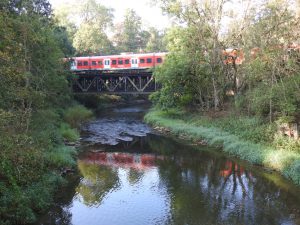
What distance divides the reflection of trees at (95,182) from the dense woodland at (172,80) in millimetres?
1101

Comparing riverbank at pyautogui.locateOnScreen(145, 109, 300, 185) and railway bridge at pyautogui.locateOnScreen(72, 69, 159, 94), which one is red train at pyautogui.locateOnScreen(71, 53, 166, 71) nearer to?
railway bridge at pyautogui.locateOnScreen(72, 69, 159, 94)

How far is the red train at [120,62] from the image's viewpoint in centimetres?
4984

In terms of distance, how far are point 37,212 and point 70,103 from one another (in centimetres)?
3003

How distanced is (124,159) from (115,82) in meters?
30.4

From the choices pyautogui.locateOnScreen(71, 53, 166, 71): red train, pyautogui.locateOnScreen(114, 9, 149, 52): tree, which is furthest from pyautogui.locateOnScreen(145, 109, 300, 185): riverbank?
pyautogui.locateOnScreen(114, 9, 149, 52): tree

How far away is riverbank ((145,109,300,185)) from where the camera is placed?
18694 millimetres

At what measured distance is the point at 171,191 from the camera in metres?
16.4

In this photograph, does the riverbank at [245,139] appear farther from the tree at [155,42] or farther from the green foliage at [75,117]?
the tree at [155,42]

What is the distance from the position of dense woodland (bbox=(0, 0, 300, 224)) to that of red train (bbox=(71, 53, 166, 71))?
9.69m

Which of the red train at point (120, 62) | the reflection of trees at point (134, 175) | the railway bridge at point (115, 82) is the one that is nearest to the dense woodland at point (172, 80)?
the reflection of trees at point (134, 175)

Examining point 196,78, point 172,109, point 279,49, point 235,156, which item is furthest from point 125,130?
point 279,49

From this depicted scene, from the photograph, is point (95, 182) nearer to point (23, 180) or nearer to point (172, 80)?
point (23, 180)

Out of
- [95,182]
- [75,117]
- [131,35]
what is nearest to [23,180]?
[95,182]

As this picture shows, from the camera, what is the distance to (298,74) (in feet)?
71.5
